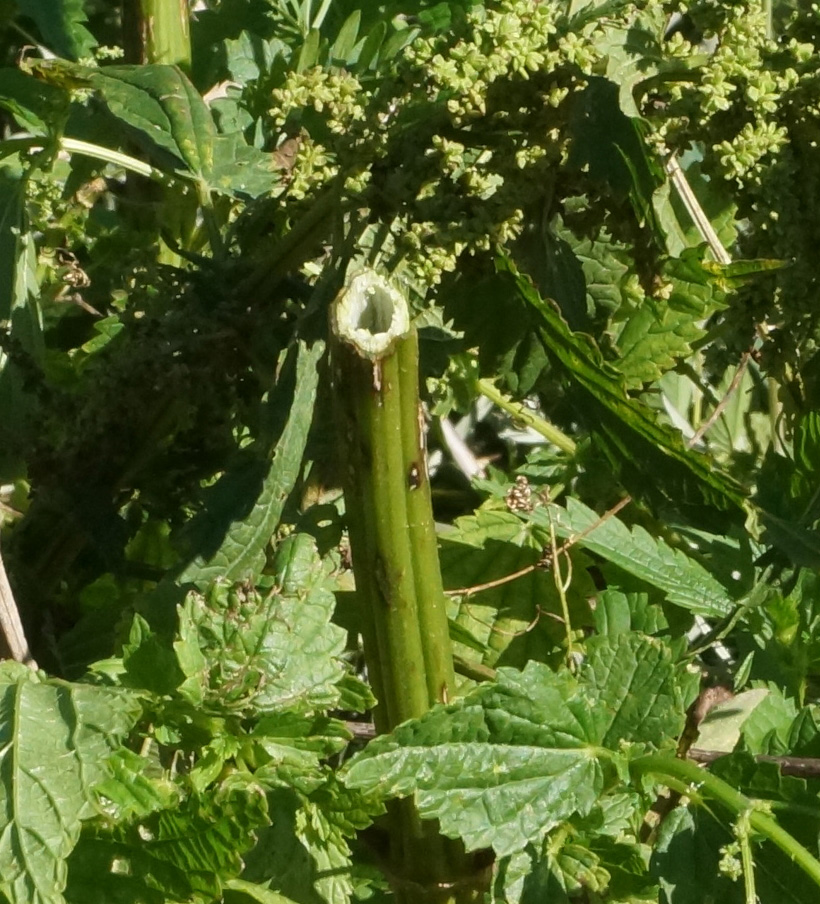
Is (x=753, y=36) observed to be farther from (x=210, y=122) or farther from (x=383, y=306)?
(x=210, y=122)

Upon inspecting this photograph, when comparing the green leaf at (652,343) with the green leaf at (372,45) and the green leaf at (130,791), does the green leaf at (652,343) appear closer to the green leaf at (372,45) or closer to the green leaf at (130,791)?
the green leaf at (372,45)

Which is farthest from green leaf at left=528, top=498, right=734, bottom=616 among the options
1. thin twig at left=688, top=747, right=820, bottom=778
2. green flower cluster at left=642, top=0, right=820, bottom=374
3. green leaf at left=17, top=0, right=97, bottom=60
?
green leaf at left=17, top=0, right=97, bottom=60

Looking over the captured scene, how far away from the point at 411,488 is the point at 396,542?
0.15 feet

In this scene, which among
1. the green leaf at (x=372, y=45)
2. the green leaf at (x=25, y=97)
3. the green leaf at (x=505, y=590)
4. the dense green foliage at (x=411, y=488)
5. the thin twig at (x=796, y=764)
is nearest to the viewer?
the dense green foliage at (x=411, y=488)

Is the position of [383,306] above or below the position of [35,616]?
above

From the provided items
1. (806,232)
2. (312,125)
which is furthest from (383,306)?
(312,125)

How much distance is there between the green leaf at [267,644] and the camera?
107 centimetres

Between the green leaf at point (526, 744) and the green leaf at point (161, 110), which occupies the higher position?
the green leaf at point (161, 110)

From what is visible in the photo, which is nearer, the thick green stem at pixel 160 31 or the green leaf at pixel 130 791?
the green leaf at pixel 130 791

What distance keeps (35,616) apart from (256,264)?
1.48 feet

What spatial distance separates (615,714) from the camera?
1.15 m

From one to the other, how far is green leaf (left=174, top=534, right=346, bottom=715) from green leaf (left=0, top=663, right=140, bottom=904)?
7 cm

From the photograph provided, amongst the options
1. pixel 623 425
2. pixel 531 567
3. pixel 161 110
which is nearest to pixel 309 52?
pixel 161 110

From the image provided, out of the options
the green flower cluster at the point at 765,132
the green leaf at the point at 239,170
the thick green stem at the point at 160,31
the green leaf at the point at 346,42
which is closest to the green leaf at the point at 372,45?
the green leaf at the point at 346,42
